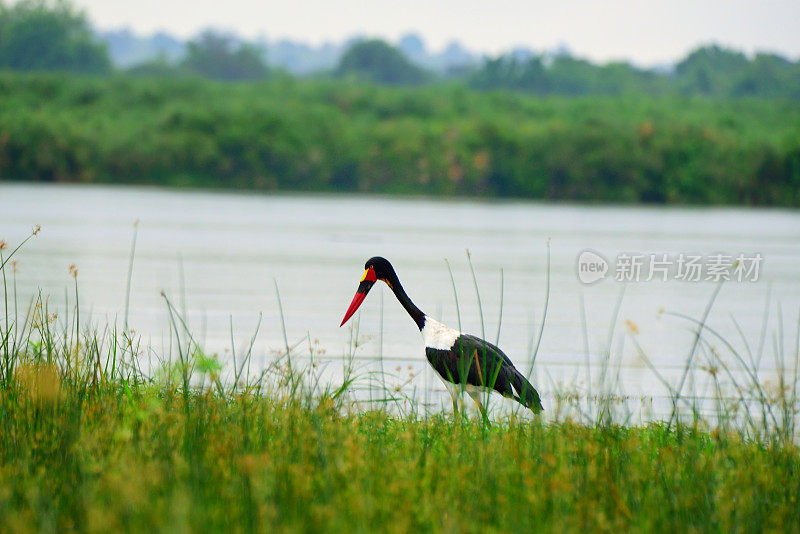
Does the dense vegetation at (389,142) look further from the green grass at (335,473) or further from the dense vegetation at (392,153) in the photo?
the green grass at (335,473)

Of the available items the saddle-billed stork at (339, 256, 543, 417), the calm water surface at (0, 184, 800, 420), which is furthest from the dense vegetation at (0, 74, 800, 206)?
the saddle-billed stork at (339, 256, 543, 417)

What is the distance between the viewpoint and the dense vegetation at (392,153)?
42625 millimetres

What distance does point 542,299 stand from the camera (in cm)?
1169

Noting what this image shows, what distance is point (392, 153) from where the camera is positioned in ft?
152

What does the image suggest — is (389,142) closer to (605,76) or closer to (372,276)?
(605,76)

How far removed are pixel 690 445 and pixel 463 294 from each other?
8.12 meters

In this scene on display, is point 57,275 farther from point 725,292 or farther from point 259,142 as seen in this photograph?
point 259,142

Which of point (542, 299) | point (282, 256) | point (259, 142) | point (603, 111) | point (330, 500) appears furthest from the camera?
point (603, 111)

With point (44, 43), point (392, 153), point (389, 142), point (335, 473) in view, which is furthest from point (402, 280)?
point (44, 43)

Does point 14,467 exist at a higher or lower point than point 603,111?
lower

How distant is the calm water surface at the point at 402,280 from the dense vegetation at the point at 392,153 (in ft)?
48.6

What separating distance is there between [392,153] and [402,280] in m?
33.8

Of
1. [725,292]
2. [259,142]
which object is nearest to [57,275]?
[725,292]

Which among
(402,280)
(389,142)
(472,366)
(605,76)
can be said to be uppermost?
(605,76)
